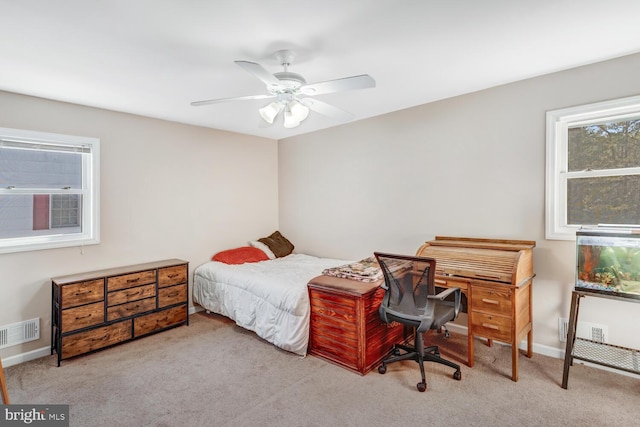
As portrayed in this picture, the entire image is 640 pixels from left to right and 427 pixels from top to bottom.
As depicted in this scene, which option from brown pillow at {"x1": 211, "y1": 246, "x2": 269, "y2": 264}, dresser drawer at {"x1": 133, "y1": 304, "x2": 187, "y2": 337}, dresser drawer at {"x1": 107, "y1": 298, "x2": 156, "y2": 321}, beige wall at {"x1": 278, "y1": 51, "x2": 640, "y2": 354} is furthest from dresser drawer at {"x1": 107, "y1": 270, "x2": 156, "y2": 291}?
beige wall at {"x1": 278, "y1": 51, "x2": 640, "y2": 354}

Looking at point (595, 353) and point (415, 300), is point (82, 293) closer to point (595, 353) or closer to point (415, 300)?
point (415, 300)

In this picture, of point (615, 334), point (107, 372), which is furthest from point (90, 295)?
point (615, 334)

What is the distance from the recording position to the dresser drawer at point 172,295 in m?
3.54

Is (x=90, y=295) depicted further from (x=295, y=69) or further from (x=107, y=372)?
(x=295, y=69)

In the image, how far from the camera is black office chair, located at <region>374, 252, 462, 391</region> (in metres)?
2.40

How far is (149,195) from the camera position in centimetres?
386

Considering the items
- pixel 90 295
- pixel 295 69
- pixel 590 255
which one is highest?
pixel 295 69

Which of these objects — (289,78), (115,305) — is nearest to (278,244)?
(115,305)

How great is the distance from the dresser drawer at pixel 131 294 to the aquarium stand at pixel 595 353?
12.5ft

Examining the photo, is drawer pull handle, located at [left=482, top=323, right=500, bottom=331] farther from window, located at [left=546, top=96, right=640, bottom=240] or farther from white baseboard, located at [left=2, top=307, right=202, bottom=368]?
white baseboard, located at [left=2, top=307, right=202, bottom=368]

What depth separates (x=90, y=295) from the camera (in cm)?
303

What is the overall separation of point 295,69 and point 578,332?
3.25 meters

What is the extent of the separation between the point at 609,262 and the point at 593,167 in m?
0.93

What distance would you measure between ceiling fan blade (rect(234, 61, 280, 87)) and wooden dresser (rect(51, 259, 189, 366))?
245 cm
